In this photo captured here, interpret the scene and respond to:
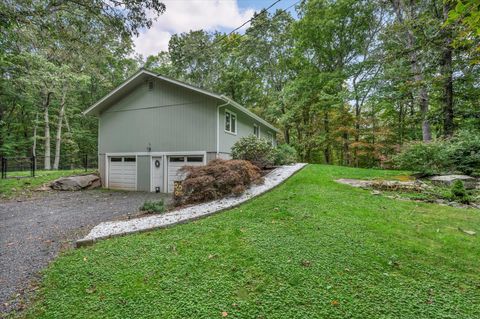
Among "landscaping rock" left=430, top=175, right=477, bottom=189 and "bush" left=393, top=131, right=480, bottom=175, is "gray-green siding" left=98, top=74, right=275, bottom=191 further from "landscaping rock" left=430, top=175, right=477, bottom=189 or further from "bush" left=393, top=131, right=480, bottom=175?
"landscaping rock" left=430, top=175, right=477, bottom=189

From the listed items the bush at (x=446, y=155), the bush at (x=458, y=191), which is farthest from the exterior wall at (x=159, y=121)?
the bush at (x=458, y=191)

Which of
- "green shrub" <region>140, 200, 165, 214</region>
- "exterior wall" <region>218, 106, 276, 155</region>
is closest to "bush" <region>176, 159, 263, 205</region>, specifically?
"green shrub" <region>140, 200, 165, 214</region>

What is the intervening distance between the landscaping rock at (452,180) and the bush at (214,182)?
565cm

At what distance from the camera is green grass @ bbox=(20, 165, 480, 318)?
91.1 inches

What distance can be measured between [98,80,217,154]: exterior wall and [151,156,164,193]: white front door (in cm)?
50

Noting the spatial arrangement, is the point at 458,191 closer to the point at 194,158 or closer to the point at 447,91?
the point at 447,91

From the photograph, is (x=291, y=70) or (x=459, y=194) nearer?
(x=459, y=194)

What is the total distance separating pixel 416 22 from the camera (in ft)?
27.5

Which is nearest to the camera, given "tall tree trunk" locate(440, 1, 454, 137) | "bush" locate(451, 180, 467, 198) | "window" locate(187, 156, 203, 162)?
"bush" locate(451, 180, 467, 198)

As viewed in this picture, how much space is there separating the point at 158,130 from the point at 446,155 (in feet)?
36.3

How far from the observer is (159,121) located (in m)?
10.5

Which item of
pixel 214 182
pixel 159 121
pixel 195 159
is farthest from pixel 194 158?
pixel 214 182

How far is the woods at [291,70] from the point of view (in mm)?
6930

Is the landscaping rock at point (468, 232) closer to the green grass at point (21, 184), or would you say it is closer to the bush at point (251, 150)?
the bush at point (251, 150)
